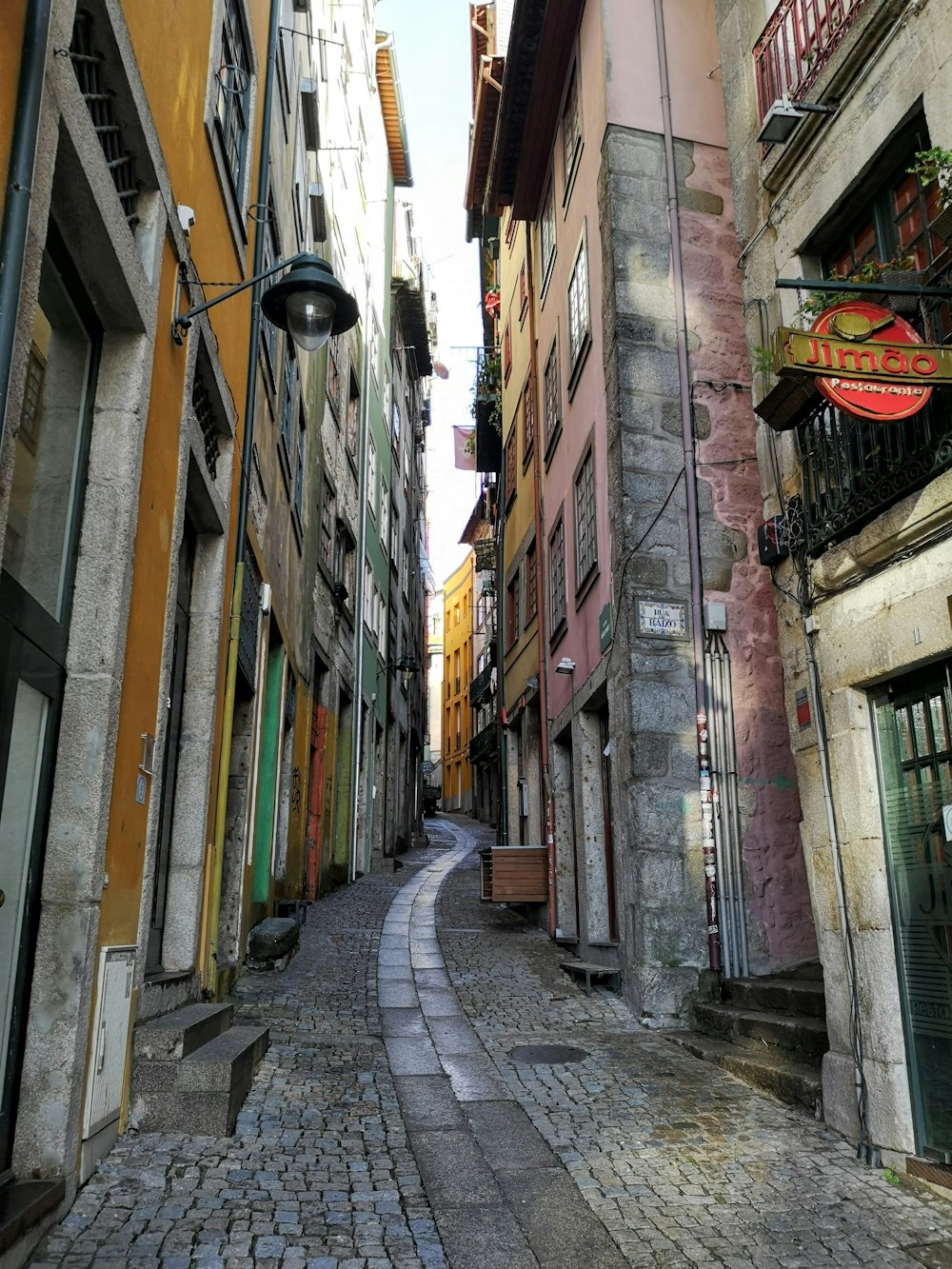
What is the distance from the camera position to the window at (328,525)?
15.5m

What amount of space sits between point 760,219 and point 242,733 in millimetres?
5778

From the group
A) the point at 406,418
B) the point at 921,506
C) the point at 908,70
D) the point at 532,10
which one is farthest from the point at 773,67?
the point at 406,418

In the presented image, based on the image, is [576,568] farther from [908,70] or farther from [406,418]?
[406,418]

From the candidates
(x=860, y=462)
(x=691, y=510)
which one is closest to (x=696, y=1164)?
(x=860, y=462)

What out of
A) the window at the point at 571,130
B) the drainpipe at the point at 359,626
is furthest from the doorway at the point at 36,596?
the drainpipe at the point at 359,626

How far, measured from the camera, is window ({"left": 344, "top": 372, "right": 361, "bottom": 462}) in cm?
1877

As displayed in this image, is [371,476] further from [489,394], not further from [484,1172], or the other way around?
[484,1172]

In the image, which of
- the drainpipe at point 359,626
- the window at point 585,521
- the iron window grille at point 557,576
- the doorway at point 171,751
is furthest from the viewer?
the drainpipe at point 359,626

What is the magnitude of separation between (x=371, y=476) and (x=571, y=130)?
10.5 m

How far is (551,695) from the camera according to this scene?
12.7 m

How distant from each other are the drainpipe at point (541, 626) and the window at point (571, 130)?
263cm

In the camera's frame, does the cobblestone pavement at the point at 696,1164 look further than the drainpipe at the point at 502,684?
No

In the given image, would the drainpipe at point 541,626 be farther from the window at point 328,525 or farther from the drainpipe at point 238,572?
the drainpipe at point 238,572

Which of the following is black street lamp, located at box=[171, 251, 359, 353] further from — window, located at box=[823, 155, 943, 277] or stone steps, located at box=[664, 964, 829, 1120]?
stone steps, located at box=[664, 964, 829, 1120]
